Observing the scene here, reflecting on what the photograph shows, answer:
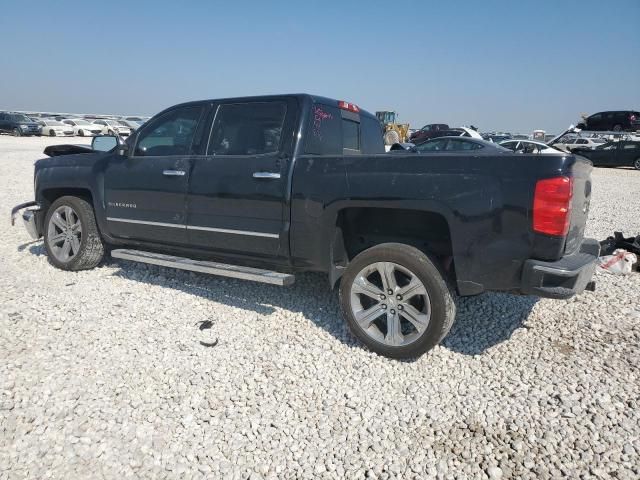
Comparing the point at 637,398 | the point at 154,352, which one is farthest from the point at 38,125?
the point at 637,398

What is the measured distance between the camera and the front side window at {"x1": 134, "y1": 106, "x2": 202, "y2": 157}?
14.1ft

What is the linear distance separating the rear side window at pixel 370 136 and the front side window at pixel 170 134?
5.32 feet

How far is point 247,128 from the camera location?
4012 millimetres

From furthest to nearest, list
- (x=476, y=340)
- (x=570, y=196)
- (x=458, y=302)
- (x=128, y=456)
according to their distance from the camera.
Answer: (x=458, y=302) < (x=476, y=340) < (x=570, y=196) < (x=128, y=456)

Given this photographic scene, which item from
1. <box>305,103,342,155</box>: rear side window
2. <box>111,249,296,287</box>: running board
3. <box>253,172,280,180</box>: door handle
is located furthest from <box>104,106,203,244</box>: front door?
<box>305,103,342,155</box>: rear side window

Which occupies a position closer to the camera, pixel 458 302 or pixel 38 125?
pixel 458 302

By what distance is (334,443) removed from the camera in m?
2.45

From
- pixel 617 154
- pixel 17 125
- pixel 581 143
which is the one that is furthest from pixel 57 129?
pixel 617 154

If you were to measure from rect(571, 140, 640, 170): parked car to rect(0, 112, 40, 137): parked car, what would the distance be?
3641 centimetres

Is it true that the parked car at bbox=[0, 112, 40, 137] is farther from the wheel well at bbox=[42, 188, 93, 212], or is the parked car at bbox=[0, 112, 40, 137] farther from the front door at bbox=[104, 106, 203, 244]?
the front door at bbox=[104, 106, 203, 244]

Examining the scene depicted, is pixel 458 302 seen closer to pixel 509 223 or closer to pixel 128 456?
pixel 509 223

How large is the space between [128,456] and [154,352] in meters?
1.10

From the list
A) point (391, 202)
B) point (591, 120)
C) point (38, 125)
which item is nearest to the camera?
point (391, 202)

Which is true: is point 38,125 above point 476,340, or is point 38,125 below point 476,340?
above
